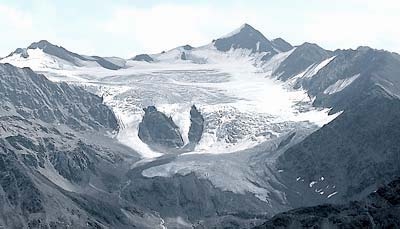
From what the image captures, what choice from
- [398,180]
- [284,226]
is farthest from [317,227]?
[398,180]

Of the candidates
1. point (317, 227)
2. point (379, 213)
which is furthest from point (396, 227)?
point (317, 227)

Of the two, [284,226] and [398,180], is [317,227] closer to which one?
[284,226]

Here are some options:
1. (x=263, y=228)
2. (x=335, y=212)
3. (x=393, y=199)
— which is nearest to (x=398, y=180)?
(x=393, y=199)

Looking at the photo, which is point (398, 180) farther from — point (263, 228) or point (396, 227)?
point (263, 228)

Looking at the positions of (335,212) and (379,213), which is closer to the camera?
(379,213)

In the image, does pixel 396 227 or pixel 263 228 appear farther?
pixel 263 228
